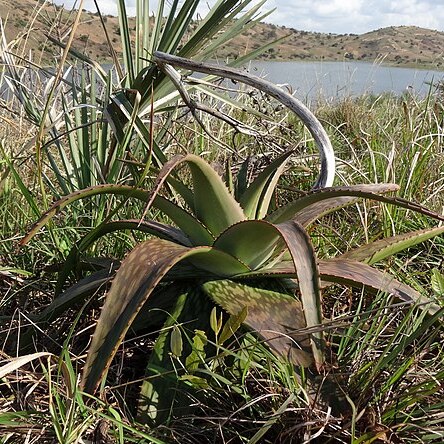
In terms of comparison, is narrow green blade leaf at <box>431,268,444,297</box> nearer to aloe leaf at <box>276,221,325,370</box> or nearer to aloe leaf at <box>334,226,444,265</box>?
aloe leaf at <box>334,226,444,265</box>

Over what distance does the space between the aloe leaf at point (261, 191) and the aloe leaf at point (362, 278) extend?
0.20 m

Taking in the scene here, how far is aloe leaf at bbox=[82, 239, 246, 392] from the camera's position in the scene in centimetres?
112

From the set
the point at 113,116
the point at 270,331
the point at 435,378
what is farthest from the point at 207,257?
the point at 113,116

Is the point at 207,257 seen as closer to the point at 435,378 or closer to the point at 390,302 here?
the point at 390,302

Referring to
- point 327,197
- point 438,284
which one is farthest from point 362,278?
point 438,284

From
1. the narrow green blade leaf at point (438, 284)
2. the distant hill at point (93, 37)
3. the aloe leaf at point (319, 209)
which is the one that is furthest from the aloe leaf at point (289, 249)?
the distant hill at point (93, 37)

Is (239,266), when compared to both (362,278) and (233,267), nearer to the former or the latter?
(233,267)

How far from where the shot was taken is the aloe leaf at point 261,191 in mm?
1399

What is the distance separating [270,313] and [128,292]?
295mm

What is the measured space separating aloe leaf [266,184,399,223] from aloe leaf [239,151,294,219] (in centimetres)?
5

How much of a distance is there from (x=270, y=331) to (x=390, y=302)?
1.02 feet

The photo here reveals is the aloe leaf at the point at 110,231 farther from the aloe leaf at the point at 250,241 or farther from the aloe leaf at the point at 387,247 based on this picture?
the aloe leaf at the point at 387,247

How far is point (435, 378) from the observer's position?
1.14m

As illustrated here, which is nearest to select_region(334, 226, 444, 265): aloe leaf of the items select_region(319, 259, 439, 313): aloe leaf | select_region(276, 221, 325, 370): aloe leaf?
select_region(319, 259, 439, 313): aloe leaf
